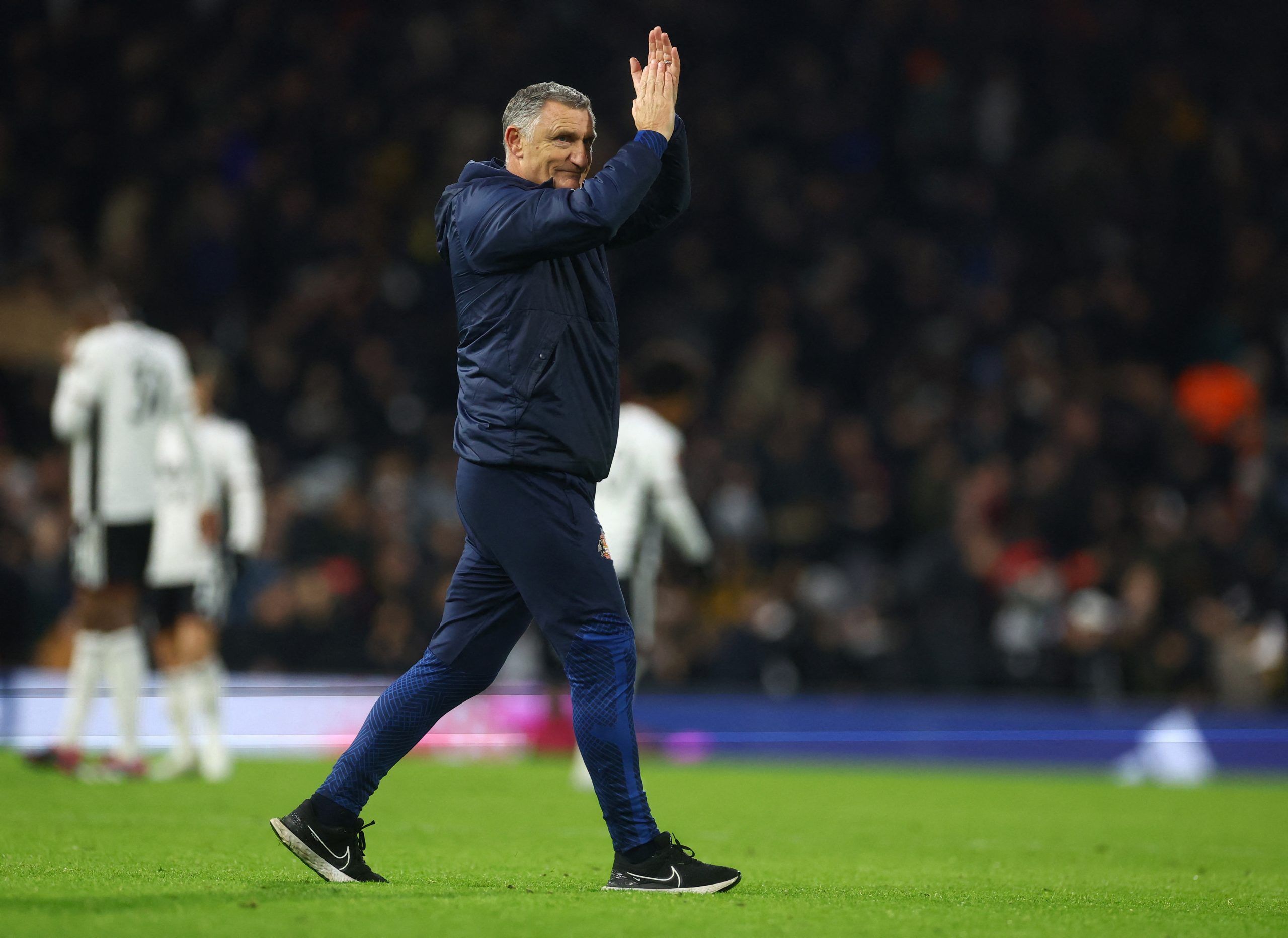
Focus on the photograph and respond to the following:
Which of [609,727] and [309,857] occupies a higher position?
[609,727]

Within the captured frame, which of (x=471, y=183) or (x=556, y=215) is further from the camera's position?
(x=471, y=183)

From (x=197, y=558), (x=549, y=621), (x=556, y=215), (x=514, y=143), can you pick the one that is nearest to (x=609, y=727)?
(x=549, y=621)

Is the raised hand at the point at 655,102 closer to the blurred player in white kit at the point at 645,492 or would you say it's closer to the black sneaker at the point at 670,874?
the black sneaker at the point at 670,874

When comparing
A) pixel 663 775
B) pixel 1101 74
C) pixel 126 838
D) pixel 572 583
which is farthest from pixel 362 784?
pixel 1101 74

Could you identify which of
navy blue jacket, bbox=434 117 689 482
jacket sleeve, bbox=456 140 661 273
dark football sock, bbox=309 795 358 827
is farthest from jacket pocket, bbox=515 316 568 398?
dark football sock, bbox=309 795 358 827

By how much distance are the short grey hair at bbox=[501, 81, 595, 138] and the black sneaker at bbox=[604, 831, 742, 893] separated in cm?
203

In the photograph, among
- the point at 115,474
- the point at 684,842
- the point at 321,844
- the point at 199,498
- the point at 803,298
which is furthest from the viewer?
the point at 803,298

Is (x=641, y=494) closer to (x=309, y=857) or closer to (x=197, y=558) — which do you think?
(x=197, y=558)

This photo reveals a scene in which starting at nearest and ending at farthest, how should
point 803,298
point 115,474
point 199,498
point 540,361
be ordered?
point 540,361 < point 115,474 < point 199,498 < point 803,298

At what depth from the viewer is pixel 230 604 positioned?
14.2 metres

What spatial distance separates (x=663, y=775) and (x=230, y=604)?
4404mm

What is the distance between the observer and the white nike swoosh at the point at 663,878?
494 cm

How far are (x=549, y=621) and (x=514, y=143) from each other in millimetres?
1367

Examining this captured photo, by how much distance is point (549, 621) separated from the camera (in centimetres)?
493
